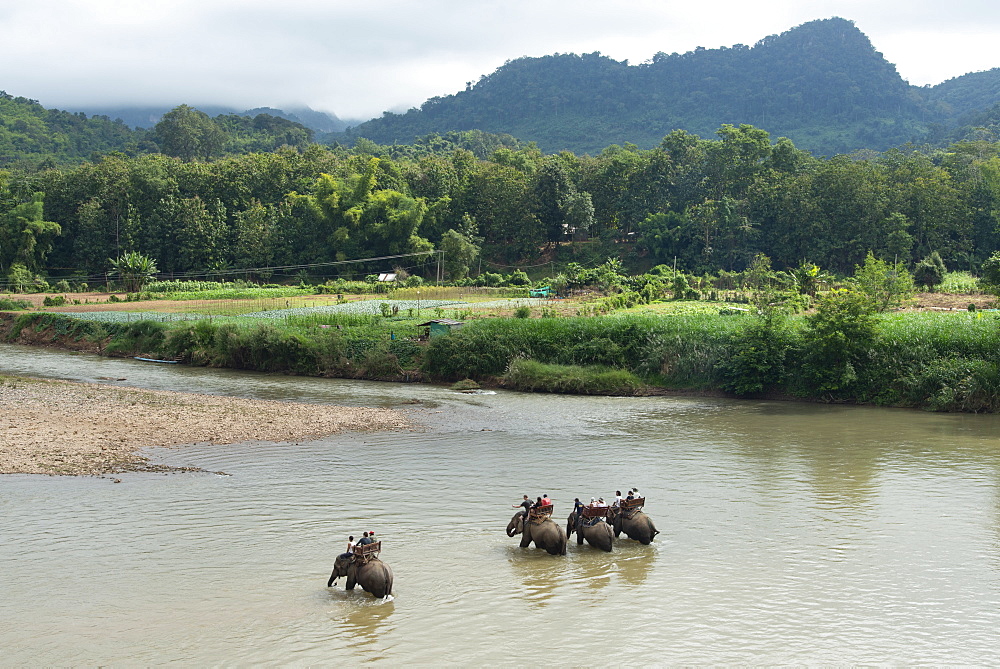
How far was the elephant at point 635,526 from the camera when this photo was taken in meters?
15.7

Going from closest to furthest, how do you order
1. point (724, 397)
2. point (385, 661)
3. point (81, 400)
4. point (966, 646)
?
point (385, 661), point (966, 646), point (81, 400), point (724, 397)

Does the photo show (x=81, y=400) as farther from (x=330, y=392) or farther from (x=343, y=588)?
(x=343, y=588)

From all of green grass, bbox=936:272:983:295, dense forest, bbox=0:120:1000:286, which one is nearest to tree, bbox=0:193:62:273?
dense forest, bbox=0:120:1000:286

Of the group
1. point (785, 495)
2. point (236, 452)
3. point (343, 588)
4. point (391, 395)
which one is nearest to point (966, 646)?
point (785, 495)

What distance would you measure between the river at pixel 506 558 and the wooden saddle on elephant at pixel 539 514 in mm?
649

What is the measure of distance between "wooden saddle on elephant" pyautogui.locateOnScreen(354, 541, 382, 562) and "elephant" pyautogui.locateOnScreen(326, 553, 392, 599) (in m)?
0.04

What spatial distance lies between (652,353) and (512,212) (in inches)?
2374

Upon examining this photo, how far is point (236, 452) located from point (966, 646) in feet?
57.8

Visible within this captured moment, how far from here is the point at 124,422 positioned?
26.2 m

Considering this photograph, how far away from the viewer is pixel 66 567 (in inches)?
566

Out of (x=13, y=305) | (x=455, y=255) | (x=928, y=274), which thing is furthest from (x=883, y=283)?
(x=13, y=305)

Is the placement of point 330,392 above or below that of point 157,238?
below

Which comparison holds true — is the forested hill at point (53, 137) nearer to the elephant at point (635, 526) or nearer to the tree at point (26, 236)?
the tree at point (26, 236)

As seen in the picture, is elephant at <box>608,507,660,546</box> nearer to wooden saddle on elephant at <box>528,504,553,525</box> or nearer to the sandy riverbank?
wooden saddle on elephant at <box>528,504,553,525</box>
